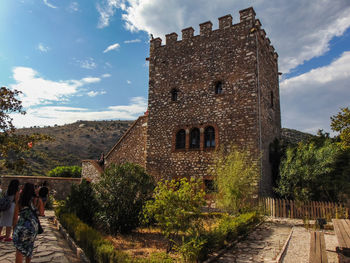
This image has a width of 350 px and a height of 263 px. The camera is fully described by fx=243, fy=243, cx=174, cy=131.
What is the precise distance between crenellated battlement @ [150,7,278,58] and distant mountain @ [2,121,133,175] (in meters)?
27.5

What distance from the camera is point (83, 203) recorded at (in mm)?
9242

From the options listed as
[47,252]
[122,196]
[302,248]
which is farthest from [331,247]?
[47,252]

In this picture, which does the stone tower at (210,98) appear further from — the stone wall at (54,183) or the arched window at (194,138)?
the stone wall at (54,183)

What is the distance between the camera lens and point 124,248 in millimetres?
7113

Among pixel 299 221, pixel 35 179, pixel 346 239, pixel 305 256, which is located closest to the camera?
pixel 346 239

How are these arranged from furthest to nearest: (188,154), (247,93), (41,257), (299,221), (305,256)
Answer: (188,154) → (247,93) → (299,221) → (305,256) → (41,257)

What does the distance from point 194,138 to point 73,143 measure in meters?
40.3

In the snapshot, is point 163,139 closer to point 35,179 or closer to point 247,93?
point 247,93

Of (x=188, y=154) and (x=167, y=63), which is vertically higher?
(x=167, y=63)

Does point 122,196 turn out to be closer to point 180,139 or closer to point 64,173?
point 180,139

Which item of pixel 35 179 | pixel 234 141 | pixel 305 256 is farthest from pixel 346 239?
pixel 35 179

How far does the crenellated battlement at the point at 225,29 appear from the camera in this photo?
509 inches

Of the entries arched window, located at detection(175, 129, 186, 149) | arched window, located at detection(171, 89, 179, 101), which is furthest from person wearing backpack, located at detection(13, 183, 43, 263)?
arched window, located at detection(171, 89, 179, 101)

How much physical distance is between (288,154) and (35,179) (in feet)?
55.7
